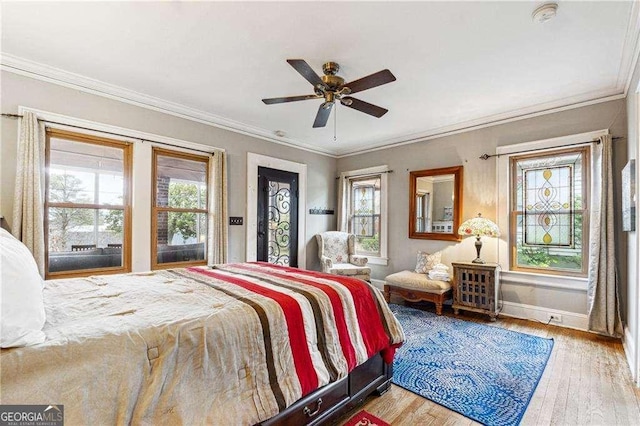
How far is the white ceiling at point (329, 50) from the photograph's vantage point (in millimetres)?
2098

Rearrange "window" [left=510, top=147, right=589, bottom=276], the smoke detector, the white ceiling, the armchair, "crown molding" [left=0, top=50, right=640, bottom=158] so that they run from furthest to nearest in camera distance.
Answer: the armchair → "window" [left=510, top=147, right=589, bottom=276] → "crown molding" [left=0, top=50, right=640, bottom=158] → the white ceiling → the smoke detector

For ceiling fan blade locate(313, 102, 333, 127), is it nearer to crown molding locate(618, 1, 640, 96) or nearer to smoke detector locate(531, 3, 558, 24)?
smoke detector locate(531, 3, 558, 24)

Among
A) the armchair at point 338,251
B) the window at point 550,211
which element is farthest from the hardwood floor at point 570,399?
the armchair at point 338,251

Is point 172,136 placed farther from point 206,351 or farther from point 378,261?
point 378,261

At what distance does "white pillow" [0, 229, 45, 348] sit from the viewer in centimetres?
Answer: 95

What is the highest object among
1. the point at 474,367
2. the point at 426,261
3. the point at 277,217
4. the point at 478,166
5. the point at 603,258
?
the point at 478,166

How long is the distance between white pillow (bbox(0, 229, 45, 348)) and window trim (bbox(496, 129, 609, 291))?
178 inches

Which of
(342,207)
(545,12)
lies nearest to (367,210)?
(342,207)

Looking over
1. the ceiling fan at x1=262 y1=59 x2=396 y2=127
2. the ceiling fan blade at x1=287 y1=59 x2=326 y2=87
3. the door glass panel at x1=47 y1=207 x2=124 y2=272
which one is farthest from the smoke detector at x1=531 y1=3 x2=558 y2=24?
the door glass panel at x1=47 y1=207 x2=124 y2=272

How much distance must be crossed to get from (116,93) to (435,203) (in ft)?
14.9

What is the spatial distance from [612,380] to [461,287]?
1.72m

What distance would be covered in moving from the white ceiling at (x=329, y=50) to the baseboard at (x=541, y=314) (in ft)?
8.21

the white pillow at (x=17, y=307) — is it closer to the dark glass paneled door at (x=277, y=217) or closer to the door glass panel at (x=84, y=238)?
the door glass panel at (x=84, y=238)

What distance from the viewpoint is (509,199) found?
3.91 m
